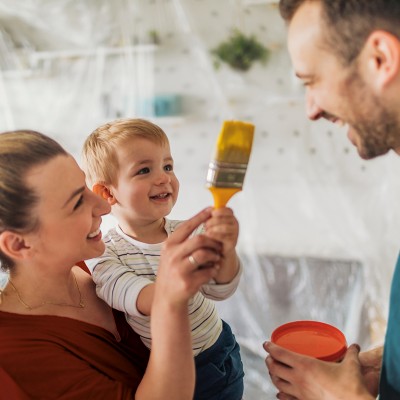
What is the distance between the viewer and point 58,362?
1066 mm

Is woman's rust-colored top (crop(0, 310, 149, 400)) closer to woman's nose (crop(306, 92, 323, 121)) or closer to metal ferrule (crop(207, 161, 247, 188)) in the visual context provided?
metal ferrule (crop(207, 161, 247, 188))

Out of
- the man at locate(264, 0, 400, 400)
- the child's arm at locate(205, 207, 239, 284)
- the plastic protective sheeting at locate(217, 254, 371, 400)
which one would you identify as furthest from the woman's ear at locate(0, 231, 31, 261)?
the plastic protective sheeting at locate(217, 254, 371, 400)

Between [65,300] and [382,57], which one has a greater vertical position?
[382,57]

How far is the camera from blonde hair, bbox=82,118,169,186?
1.32 metres

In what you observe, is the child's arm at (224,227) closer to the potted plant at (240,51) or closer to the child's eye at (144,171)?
the child's eye at (144,171)

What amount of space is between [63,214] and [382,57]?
680 mm

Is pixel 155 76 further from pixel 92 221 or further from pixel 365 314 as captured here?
pixel 92 221

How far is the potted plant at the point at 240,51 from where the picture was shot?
2.96m

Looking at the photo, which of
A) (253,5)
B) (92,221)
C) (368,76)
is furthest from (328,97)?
(253,5)

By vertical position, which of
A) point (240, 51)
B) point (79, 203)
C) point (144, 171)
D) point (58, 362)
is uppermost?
point (240, 51)

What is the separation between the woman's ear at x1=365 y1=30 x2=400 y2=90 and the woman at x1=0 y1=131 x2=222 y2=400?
1.25ft

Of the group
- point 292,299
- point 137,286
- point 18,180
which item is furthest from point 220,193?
point 292,299

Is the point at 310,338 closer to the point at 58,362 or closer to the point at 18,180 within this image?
the point at 58,362

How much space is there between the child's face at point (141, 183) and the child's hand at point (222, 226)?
0.38 metres
